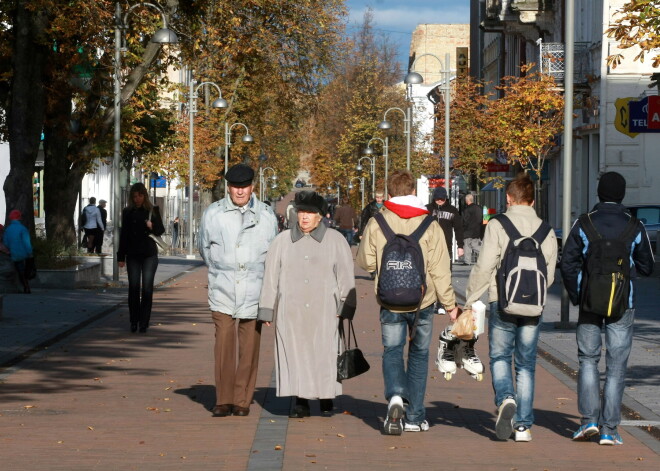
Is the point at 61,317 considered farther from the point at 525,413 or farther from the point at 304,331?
the point at 525,413

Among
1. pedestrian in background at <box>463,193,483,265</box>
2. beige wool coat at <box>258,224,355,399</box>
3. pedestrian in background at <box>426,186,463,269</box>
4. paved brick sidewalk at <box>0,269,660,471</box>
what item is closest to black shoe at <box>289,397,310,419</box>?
paved brick sidewalk at <box>0,269,660,471</box>

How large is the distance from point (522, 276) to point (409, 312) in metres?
0.80

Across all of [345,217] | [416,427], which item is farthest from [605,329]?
[345,217]

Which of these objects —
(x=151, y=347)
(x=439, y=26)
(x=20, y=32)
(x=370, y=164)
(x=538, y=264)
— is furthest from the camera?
(x=439, y=26)

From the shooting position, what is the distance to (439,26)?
138875 millimetres

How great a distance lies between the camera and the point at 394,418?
9234 mm

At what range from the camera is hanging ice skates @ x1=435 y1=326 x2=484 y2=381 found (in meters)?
9.44

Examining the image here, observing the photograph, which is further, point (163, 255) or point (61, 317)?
point (163, 255)

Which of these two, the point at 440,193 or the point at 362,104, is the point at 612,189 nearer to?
the point at 440,193

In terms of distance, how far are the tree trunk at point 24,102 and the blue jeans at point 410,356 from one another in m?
18.3

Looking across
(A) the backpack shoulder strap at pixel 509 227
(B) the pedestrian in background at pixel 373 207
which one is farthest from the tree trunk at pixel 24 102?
(A) the backpack shoulder strap at pixel 509 227

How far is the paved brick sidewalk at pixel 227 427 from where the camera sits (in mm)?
8359

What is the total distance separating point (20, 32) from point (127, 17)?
121 inches

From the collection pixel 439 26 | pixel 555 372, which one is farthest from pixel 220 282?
pixel 439 26
